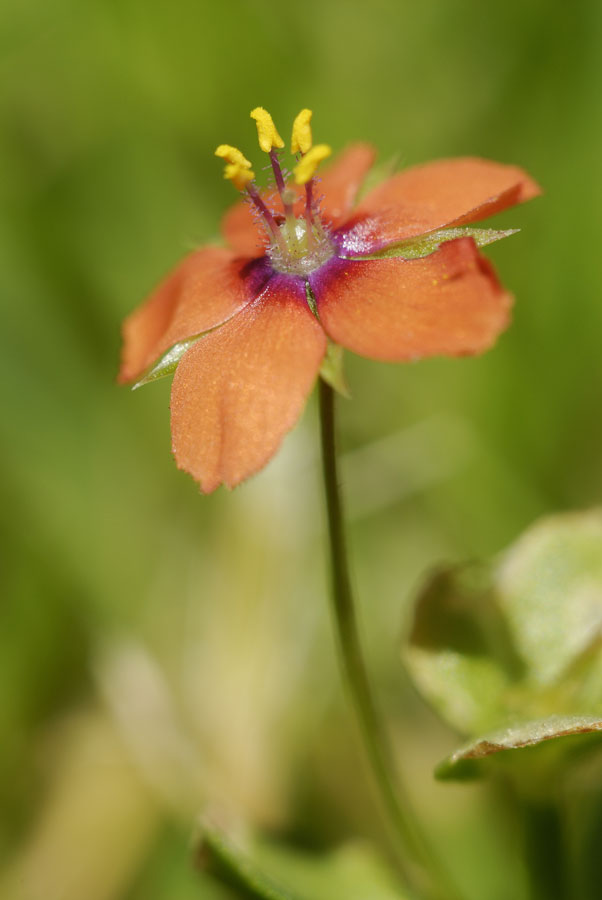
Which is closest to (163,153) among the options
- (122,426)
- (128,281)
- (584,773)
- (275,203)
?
(128,281)

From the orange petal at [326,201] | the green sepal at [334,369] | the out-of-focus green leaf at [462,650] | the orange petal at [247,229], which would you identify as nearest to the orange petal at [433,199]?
the orange petal at [326,201]

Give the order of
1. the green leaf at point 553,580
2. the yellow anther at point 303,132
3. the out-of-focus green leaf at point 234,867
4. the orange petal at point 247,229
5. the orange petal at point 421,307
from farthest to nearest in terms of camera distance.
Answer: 1. the green leaf at point 553,580
2. the orange petal at point 247,229
3. the yellow anther at point 303,132
4. the out-of-focus green leaf at point 234,867
5. the orange petal at point 421,307

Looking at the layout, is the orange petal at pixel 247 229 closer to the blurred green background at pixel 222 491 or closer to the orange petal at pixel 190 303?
the orange petal at pixel 190 303

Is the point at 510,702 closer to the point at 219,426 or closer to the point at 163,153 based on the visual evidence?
the point at 219,426

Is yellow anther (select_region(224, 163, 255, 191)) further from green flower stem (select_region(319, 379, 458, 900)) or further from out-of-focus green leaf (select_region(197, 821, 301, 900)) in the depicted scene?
out-of-focus green leaf (select_region(197, 821, 301, 900))

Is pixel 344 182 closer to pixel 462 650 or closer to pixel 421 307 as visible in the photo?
pixel 421 307

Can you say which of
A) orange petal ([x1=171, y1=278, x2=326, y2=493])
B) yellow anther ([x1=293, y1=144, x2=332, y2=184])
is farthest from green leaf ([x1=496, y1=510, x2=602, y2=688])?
yellow anther ([x1=293, y1=144, x2=332, y2=184])

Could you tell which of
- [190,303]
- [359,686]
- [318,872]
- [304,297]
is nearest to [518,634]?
[359,686]
